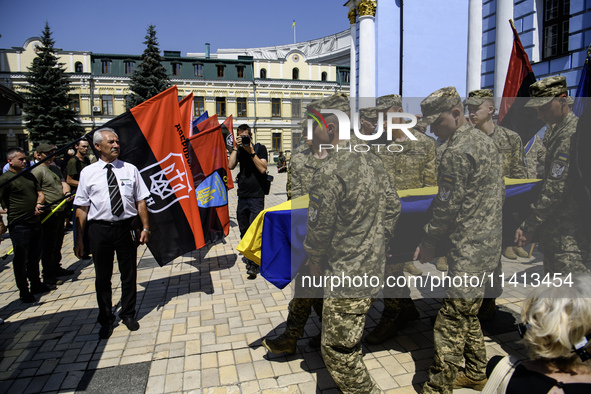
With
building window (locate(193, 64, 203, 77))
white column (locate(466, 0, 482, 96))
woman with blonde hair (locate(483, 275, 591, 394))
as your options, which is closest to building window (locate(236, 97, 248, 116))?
building window (locate(193, 64, 203, 77))

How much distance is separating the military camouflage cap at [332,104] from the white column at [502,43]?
775cm

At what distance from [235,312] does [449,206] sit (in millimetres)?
3036

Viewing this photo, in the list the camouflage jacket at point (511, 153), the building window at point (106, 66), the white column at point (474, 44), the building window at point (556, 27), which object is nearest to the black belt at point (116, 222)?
the camouflage jacket at point (511, 153)

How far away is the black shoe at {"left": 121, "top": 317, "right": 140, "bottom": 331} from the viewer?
4.46m

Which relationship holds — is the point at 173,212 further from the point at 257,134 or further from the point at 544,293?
the point at 257,134

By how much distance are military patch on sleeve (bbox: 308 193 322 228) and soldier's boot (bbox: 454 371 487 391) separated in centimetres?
184

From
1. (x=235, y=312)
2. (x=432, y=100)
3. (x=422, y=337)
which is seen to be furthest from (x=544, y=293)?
(x=235, y=312)

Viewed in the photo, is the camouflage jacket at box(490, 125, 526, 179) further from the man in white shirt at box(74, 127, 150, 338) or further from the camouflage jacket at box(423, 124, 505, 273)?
the man in white shirt at box(74, 127, 150, 338)

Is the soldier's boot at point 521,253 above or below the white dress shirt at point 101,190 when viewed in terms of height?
below

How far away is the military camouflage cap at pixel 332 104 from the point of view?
118 inches

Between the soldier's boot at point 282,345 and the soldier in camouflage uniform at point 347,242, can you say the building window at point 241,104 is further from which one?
the soldier in camouflage uniform at point 347,242

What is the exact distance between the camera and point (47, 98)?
3522cm

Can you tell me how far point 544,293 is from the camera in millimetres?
1596

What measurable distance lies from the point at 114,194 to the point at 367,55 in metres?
11.2
